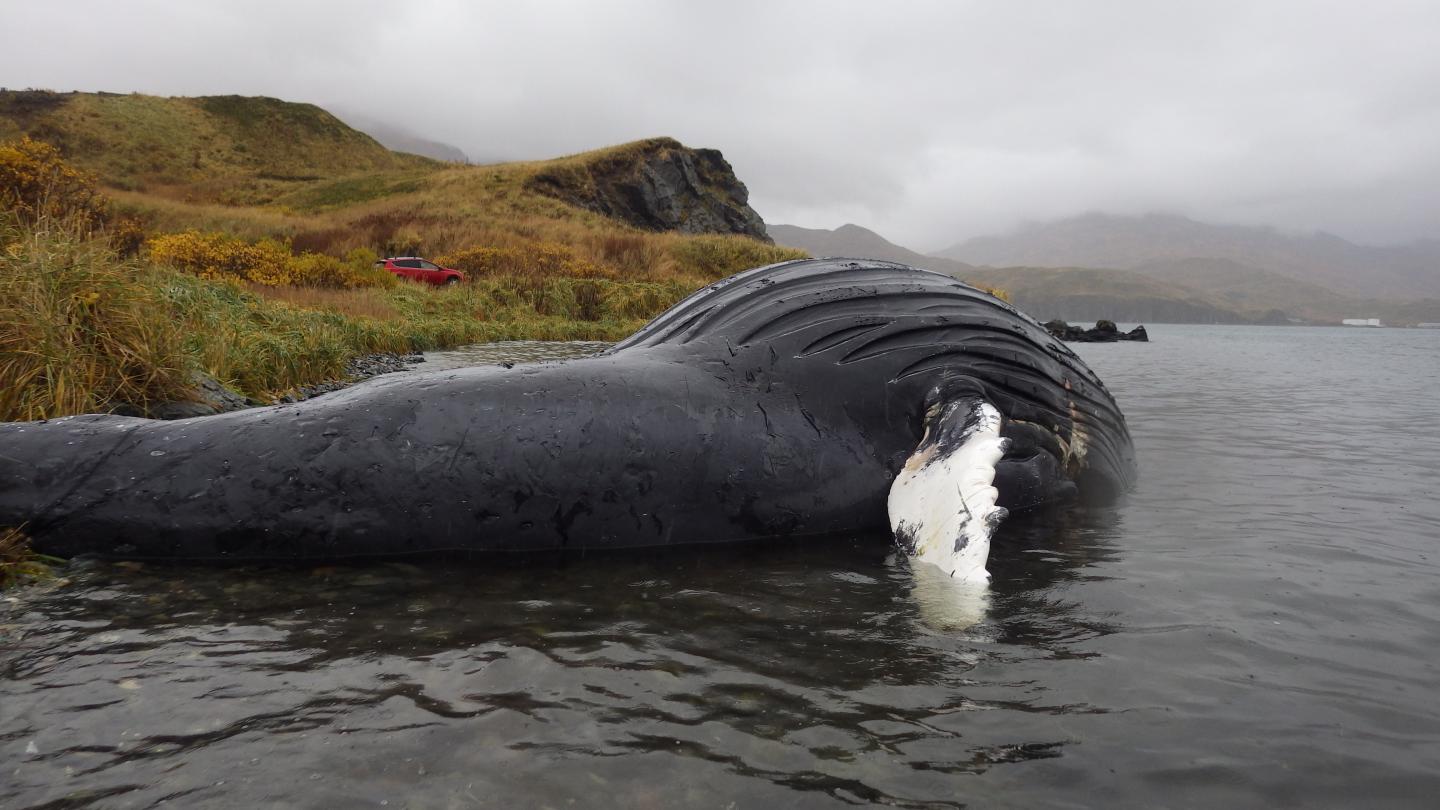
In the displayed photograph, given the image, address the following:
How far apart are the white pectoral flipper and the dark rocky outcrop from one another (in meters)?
46.6

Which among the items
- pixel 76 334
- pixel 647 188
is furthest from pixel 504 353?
pixel 647 188

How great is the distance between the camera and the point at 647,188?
5091 centimetres

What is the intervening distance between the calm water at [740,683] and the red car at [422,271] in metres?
23.6

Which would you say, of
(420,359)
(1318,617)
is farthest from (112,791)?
(420,359)

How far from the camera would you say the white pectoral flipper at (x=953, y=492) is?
3584 millimetres

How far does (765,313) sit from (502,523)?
1.93 metres

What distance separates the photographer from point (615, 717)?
2.35 m

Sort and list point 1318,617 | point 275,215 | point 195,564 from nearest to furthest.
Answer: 1. point 1318,617
2. point 195,564
3. point 275,215

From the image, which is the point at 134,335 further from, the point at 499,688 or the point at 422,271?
the point at 422,271

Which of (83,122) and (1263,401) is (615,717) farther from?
(83,122)

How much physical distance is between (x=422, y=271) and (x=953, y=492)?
25026mm

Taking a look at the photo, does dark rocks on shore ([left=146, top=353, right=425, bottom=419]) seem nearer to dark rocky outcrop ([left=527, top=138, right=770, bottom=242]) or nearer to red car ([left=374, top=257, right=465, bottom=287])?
red car ([left=374, top=257, right=465, bottom=287])

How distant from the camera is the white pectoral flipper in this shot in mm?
3584

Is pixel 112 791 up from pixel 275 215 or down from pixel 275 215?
down
